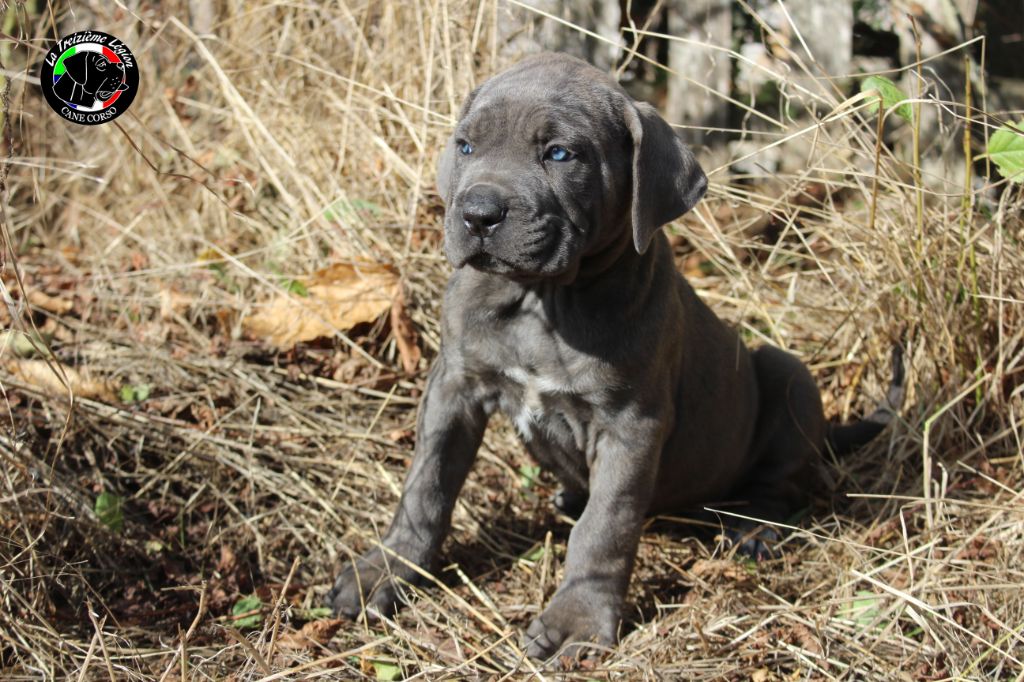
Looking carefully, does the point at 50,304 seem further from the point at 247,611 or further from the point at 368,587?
the point at 368,587

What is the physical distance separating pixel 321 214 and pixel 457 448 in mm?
2050

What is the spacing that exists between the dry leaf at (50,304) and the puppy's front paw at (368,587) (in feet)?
7.78

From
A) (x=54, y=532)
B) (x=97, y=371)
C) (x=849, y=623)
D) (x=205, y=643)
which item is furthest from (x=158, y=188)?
(x=849, y=623)

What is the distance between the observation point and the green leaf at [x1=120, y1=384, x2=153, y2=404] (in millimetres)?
4805

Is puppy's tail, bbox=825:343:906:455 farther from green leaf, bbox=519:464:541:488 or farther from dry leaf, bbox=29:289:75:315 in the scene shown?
dry leaf, bbox=29:289:75:315

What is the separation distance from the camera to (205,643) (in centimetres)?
366

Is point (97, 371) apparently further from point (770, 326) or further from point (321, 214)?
point (770, 326)

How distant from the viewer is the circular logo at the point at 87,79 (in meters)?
3.79

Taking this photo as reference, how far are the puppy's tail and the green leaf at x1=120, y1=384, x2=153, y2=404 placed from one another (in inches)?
125

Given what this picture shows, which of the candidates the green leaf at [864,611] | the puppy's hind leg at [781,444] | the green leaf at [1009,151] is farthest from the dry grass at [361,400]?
the green leaf at [1009,151]

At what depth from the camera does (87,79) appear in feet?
12.9

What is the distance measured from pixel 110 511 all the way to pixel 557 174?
2.16 m

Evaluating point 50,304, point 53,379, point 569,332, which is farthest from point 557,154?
→ point 50,304

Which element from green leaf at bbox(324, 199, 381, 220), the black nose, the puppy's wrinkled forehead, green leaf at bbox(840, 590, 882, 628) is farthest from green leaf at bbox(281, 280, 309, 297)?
green leaf at bbox(840, 590, 882, 628)
